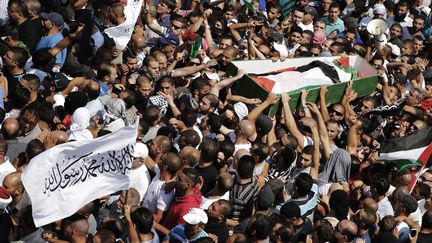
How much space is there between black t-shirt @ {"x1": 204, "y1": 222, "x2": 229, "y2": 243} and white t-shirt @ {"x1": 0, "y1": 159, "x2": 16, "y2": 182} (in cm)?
179

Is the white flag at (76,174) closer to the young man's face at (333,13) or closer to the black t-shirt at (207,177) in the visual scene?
the black t-shirt at (207,177)

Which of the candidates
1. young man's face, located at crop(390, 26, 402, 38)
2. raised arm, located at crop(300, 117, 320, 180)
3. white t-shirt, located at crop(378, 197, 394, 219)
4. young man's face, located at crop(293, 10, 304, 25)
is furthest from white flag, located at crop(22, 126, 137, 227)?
young man's face, located at crop(390, 26, 402, 38)

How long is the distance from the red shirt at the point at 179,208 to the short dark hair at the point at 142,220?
1.72 ft

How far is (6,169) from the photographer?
8820 millimetres

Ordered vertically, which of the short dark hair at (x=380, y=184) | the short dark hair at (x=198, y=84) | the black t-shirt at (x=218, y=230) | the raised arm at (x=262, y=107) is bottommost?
the raised arm at (x=262, y=107)

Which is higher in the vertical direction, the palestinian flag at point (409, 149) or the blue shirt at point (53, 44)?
the blue shirt at point (53, 44)

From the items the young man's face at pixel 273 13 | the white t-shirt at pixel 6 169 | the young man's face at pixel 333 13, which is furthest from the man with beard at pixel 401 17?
the white t-shirt at pixel 6 169

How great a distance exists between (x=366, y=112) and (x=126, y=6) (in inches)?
129

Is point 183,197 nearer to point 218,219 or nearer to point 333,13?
point 218,219

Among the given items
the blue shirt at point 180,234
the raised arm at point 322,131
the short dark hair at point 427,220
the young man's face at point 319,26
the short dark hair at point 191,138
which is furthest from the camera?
the young man's face at point 319,26

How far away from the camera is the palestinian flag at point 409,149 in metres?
11.2

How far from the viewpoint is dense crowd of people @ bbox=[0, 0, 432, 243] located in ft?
28.9

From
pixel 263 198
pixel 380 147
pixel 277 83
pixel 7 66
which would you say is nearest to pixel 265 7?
pixel 277 83

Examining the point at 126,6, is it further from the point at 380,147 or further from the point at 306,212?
the point at 306,212
